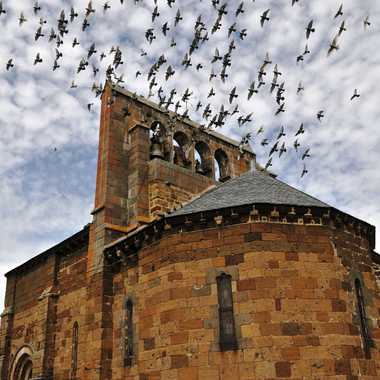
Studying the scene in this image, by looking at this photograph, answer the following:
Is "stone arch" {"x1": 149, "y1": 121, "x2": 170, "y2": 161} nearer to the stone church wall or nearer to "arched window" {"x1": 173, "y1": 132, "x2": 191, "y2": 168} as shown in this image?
"arched window" {"x1": 173, "y1": 132, "x2": 191, "y2": 168}

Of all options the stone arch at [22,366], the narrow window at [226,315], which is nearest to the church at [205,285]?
the narrow window at [226,315]

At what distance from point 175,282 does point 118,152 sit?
627cm

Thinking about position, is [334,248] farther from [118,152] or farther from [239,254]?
[118,152]

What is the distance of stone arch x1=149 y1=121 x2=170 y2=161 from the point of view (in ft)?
55.3

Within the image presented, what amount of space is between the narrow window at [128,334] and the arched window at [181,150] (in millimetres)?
6565

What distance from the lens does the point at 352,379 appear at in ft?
34.2

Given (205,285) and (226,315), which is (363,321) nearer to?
(226,315)

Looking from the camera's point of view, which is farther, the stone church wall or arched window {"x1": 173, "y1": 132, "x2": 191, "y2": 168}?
arched window {"x1": 173, "y1": 132, "x2": 191, "y2": 168}

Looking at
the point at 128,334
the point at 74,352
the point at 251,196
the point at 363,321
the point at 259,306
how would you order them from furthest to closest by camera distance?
the point at 74,352, the point at 128,334, the point at 251,196, the point at 363,321, the point at 259,306

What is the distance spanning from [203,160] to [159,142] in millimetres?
2479

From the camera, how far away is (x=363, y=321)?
37.8 feet

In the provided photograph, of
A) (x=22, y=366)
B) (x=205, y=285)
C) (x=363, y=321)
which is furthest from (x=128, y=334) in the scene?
(x=22, y=366)

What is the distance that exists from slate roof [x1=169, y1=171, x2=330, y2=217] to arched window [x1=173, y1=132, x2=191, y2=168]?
4.24 metres

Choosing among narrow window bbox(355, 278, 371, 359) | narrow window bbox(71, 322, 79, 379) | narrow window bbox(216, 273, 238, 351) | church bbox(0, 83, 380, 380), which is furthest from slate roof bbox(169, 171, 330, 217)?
narrow window bbox(71, 322, 79, 379)
